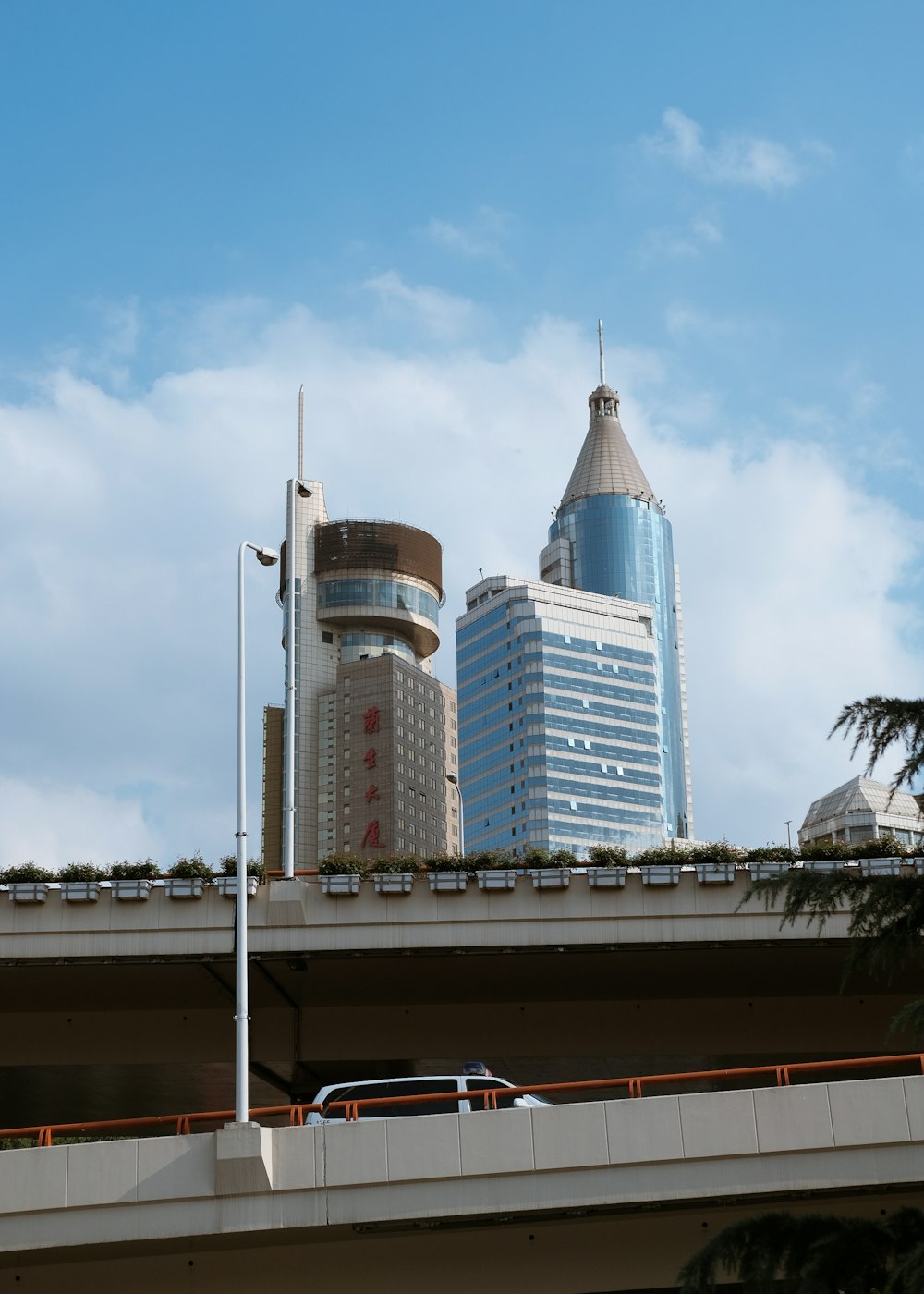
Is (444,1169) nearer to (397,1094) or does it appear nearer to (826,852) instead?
(397,1094)

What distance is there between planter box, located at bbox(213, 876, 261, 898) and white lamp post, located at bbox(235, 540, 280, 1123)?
16.6ft

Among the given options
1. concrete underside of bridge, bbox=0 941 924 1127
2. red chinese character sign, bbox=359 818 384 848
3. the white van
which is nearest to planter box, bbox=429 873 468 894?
concrete underside of bridge, bbox=0 941 924 1127

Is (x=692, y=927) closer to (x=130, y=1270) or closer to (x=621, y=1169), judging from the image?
(x=621, y=1169)

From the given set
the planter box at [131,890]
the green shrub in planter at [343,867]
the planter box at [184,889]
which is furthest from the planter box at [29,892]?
the green shrub in planter at [343,867]

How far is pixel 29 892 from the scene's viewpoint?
36.1 metres

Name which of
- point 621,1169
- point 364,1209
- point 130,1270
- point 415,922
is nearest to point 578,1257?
point 621,1169

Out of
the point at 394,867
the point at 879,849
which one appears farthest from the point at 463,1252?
the point at 879,849

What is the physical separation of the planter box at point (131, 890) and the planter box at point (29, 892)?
155cm

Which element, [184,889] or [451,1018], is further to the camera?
[451,1018]

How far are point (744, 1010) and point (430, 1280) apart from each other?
1601cm

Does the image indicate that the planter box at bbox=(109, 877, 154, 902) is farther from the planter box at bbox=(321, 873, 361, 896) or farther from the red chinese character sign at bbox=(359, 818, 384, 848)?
the red chinese character sign at bbox=(359, 818, 384, 848)

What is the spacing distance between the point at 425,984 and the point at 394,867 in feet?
12.5

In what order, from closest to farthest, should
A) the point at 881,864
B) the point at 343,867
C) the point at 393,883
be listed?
the point at 393,883
the point at 881,864
the point at 343,867

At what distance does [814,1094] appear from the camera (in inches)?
981
